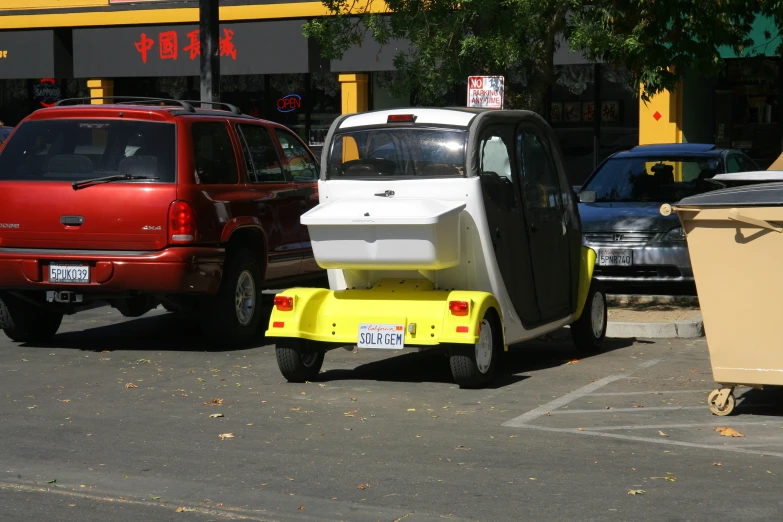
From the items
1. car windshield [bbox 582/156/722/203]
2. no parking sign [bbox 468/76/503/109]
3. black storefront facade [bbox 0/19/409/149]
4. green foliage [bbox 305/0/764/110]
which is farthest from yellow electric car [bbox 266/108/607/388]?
black storefront facade [bbox 0/19/409/149]

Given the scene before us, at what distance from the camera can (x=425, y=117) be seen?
30.9 ft

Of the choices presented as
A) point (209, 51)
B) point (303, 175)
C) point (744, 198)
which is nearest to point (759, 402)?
point (744, 198)

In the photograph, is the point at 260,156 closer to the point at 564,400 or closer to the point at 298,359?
the point at 298,359

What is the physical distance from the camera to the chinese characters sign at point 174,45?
27859mm

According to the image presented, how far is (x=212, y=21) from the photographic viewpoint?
16359 millimetres

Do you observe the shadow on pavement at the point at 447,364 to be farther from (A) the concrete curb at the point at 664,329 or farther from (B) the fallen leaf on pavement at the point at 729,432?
(B) the fallen leaf on pavement at the point at 729,432

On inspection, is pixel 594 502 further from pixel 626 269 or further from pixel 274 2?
pixel 274 2

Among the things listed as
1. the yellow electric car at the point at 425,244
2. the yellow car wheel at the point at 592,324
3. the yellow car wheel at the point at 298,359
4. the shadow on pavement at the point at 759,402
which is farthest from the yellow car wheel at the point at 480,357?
the shadow on pavement at the point at 759,402

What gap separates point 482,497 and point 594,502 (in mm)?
521

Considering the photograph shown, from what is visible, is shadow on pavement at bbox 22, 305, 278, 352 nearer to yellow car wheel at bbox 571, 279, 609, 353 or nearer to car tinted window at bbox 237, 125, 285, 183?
car tinted window at bbox 237, 125, 285, 183

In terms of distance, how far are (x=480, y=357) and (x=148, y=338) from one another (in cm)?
403

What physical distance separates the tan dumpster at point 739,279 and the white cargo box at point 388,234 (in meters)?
1.58

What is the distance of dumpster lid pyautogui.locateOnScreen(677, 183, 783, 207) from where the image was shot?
7.83 meters

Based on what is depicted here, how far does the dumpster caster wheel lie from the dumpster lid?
117cm
